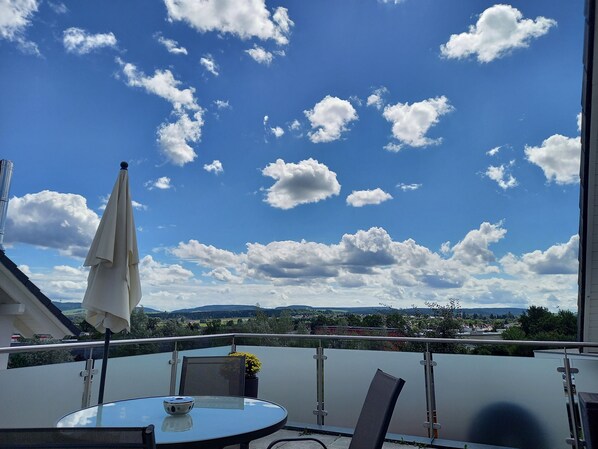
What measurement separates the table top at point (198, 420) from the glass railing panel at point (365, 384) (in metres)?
2.76

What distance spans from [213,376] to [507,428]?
3368 mm

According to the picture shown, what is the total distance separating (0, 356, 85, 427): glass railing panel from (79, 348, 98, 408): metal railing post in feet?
0.11

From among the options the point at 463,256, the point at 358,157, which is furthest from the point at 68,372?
the point at 463,256

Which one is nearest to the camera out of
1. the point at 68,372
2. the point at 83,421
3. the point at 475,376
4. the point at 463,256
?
the point at 83,421

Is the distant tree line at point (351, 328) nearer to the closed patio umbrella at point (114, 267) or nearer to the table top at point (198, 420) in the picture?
the closed patio umbrella at point (114, 267)

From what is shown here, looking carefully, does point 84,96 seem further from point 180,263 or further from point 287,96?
point 180,263

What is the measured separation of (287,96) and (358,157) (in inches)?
165

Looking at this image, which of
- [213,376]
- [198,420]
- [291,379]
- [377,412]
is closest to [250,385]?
[291,379]

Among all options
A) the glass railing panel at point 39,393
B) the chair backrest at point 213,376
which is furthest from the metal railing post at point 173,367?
the chair backrest at point 213,376

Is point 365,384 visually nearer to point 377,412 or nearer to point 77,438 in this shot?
point 377,412

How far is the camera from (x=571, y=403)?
4.46 m

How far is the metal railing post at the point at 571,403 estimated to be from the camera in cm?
434

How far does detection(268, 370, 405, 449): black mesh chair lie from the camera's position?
84.9 inches

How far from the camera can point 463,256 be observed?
22.8 meters
